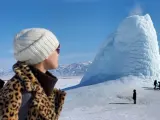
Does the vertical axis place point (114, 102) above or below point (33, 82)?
below

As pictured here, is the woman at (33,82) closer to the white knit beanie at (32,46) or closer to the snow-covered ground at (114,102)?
the white knit beanie at (32,46)

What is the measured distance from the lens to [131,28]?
129ft

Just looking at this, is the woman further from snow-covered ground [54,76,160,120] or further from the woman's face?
snow-covered ground [54,76,160,120]

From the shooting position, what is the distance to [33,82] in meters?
2.33

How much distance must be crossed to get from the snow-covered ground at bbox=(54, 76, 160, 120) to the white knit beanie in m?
17.7

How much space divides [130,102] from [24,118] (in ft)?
82.4

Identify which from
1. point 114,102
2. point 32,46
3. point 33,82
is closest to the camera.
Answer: point 33,82

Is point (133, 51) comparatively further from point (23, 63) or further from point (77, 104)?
point (23, 63)

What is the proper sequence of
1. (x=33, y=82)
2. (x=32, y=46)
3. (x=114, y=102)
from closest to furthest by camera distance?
(x=33, y=82)
(x=32, y=46)
(x=114, y=102)

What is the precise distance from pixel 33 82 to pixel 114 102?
25.0 meters

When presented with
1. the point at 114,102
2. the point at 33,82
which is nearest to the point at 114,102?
the point at 114,102

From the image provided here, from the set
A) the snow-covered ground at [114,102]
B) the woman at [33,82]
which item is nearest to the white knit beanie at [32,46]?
the woman at [33,82]

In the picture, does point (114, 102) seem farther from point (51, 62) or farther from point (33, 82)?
point (33, 82)

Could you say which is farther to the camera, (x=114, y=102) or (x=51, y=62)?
(x=114, y=102)
